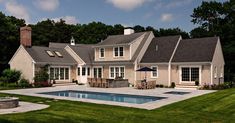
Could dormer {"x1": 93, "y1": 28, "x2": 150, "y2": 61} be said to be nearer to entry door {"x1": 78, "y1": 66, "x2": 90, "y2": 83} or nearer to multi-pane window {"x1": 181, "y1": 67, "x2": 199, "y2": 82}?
entry door {"x1": 78, "y1": 66, "x2": 90, "y2": 83}

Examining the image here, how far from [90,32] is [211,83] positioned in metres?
51.4

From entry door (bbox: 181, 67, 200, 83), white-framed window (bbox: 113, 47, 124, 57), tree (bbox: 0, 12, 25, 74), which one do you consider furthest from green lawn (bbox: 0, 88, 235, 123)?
tree (bbox: 0, 12, 25, 74)

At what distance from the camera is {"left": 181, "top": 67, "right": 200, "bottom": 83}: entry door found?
2992 cm

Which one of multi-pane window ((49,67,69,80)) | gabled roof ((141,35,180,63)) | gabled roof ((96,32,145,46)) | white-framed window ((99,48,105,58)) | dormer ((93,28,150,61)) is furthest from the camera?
white-framed window ((99,48,105,58))

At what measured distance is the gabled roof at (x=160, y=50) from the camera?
107 feet

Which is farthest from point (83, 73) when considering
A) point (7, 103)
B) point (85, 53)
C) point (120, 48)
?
point (7, 103)

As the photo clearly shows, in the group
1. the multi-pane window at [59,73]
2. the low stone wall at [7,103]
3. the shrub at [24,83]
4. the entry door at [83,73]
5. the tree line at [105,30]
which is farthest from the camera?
the tree line at [105,30]

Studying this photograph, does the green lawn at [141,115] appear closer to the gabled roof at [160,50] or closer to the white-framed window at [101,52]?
the gabled roof at [160,50]

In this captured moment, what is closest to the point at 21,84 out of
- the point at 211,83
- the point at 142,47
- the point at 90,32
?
the point at 142,47

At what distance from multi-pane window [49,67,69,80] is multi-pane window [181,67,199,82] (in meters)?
15.4

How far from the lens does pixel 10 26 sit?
167 feet

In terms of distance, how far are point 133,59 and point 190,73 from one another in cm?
727

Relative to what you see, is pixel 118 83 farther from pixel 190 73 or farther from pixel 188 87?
pixel 190 73

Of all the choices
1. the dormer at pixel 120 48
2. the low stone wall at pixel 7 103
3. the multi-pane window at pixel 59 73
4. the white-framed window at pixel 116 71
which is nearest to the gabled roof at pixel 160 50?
the dormer at pixel 120 48
